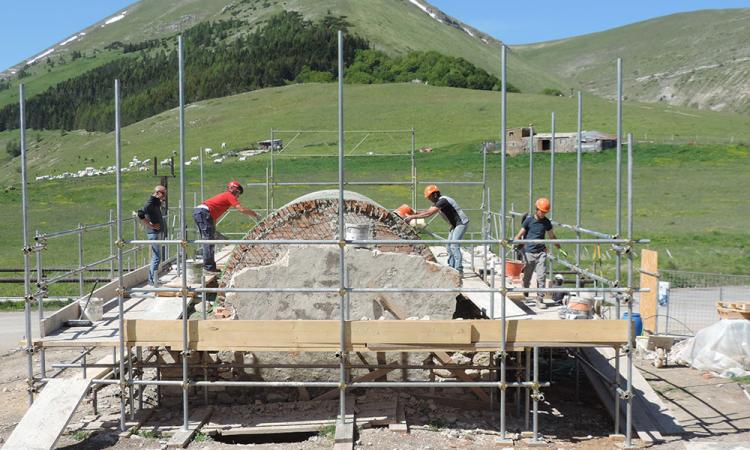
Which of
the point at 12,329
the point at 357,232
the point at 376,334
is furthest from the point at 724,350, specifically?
the point at 12,329

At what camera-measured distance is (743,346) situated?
15117 millimetres

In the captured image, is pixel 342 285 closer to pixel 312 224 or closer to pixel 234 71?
pixel 312 224

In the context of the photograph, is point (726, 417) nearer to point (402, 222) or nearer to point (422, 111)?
point (402, 222)

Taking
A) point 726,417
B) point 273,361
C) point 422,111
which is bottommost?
point 726,417

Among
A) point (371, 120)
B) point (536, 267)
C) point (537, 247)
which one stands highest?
point (371, 120)

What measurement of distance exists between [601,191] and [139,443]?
39634 millimetres

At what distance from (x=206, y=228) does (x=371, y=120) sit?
2701 inches

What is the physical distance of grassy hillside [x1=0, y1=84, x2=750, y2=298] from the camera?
1471 inches

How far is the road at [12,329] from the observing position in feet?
59.4

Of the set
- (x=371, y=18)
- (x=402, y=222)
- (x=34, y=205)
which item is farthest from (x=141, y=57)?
(x=402, y=222)

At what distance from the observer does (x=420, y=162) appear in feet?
191

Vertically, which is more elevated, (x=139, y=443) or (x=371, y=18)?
(x=371, y=18)

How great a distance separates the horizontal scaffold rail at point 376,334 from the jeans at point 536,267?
3.38m

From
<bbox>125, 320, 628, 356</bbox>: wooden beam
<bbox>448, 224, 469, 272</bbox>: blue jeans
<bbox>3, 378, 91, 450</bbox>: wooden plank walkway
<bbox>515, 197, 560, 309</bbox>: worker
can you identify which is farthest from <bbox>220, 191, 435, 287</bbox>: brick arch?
<bbox>3, 378, 91, 450</bbox>: wooden plank walkway
